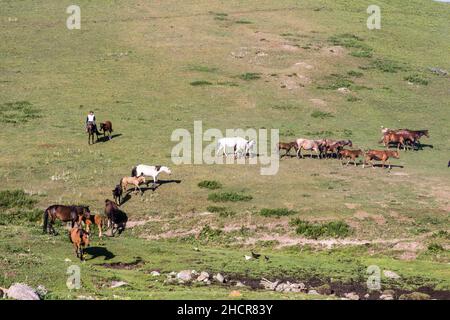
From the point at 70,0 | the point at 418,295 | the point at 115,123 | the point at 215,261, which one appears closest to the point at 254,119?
the point at 115,123

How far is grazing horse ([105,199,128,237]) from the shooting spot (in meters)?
35.2

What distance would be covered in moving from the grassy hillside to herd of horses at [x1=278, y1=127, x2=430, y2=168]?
1.00 metres

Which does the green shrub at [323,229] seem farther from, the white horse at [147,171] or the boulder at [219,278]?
the white horse at [147,171]

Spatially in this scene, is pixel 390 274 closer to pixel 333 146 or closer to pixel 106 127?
pixel 333 146

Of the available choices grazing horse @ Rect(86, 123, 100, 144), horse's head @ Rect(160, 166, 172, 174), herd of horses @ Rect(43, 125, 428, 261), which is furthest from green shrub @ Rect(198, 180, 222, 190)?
grazing horse @ Rect(86, 123, 100, 144)

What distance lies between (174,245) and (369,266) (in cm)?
898

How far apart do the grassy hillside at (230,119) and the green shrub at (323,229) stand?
212 mm

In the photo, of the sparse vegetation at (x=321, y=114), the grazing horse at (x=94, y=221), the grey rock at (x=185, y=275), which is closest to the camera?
the grey rock at (x=185, y=275)

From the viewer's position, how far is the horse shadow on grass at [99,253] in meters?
30.5

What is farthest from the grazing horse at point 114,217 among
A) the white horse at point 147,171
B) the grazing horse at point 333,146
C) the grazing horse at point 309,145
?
the grazing horse at point 333,146

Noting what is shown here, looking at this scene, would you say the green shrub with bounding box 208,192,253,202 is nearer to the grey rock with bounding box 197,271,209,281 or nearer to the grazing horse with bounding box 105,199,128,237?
the grazing horse with bounding box 105,199,128,237

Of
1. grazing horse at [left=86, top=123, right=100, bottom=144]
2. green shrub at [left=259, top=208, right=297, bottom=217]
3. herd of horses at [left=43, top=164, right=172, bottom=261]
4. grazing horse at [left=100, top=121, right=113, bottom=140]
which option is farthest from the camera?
grazing horse at [left=100, top=121, right=113, bottom=140]

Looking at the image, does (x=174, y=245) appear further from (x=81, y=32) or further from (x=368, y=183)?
(x=81, y=32)

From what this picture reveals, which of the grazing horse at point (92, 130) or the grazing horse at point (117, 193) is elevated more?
the grazing horse at point (92, 130)
